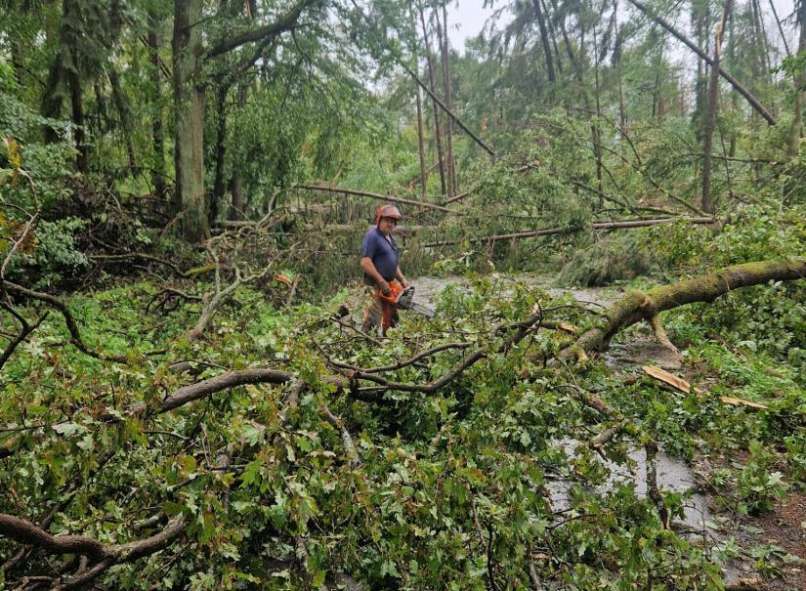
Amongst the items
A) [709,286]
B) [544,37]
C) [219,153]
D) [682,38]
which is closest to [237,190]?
[219,153]

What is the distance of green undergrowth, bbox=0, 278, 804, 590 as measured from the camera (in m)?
1.98

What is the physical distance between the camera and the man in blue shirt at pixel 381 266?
18.3 ft

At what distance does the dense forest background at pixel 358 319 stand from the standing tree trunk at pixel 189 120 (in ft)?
0.16

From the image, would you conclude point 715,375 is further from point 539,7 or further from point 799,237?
point 539,7

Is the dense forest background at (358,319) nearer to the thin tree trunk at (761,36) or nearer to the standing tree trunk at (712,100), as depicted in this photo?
the standing tree trunk at (712,100)

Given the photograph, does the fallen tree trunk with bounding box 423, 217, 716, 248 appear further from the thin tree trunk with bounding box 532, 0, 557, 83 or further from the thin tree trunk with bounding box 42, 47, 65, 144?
the thin tree trunk with bounding box 42, 47, 65, 144

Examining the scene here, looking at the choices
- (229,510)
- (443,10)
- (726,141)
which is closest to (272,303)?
(229,510)

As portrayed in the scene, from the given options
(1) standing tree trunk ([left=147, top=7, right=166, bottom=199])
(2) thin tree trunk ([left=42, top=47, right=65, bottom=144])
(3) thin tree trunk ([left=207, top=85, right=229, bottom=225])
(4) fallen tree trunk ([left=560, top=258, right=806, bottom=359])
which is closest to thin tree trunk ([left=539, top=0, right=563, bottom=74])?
(3) thin tree trunk ([left=207, top=85, right=229, bottom=225])

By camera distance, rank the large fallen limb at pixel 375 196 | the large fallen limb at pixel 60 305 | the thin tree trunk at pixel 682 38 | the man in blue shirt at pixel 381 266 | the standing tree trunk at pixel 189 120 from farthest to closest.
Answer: the large fallen limb at pixel 375 196
the thin tree trunk at pixel 682 38
the standing tree trunk at pixel 189 120
the man in blue shirt at pixel 381 266
the large fallen limb at pixel 60 305

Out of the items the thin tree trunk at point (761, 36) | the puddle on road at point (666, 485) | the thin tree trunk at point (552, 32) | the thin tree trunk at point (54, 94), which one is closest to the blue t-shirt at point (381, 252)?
the puddle on road at point (666, 485)

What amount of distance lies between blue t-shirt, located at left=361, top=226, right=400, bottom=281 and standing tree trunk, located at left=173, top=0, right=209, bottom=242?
18.2 ft

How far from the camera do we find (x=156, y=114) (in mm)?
10734

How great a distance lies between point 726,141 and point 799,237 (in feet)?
22.0

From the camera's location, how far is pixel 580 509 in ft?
8.04
